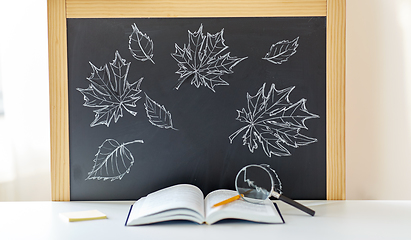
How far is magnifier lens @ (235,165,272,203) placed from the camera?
109 cm

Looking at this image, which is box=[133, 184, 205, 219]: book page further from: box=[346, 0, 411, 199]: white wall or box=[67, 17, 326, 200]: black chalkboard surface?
box=[346, 0, 411, 199]: white wall

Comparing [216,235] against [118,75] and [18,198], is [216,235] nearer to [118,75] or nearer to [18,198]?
[118,75]

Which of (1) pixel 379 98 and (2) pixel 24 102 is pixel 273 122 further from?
(2) pixel 24 102

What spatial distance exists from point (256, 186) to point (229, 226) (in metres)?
0.18

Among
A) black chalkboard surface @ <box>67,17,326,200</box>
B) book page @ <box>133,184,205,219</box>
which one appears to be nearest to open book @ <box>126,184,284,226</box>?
book page @ <box>133,184,205,219</box>

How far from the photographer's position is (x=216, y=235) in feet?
2.98

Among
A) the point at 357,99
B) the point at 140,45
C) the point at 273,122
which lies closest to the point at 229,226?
the point at 273,122

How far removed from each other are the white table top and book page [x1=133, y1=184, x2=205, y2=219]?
5 cm

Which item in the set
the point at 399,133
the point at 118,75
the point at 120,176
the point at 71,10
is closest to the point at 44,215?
the point at 120,176

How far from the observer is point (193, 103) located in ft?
3.98

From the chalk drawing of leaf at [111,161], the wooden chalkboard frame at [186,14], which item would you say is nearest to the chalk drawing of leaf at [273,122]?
the wooden chalkboard frame at [186,14]

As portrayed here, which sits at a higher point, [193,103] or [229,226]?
[193,103]

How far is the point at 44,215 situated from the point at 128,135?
353 mm

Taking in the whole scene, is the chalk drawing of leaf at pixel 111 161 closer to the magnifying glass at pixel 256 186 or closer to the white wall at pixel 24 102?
the magnifying glass at pixel 256 186
